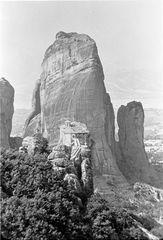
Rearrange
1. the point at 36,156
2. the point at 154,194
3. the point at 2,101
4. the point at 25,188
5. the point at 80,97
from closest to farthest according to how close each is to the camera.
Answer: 1. the point at 25,188
2. the point at 36,156
3. the point at 154,194
4. the point at 80,97
5. the point at 2,101

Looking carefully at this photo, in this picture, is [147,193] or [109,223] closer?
[109,223]

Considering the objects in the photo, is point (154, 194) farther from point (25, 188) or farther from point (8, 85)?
point (25, 188)

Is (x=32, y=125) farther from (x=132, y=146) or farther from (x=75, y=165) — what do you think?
(x=75, y=165)

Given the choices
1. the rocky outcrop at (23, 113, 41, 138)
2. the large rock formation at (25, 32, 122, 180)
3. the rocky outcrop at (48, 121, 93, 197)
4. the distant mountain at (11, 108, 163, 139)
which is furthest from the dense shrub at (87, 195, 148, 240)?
the distant mountain at (11, 108, 163, 139)

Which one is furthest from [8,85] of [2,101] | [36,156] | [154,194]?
[36,156]

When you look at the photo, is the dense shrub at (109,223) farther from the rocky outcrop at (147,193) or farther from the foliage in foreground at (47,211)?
the rocky outcrop at (147,193)

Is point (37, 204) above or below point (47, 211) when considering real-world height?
above

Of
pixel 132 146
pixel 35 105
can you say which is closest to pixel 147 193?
pixel 132 146

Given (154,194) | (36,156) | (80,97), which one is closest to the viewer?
(36,156)
